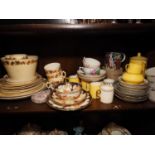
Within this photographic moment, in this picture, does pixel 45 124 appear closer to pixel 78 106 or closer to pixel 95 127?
pixel 95 127

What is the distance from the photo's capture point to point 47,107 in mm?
841

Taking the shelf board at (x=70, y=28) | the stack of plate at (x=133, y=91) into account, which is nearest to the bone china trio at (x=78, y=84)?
the stack of plate at (x=133, y=91)

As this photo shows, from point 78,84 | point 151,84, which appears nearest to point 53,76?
point 78,84

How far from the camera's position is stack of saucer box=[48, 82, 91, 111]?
81 centimetres

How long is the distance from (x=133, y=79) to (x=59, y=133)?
0.45 meters

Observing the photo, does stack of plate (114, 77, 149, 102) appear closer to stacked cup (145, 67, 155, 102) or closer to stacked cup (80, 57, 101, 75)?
stacked cup (145, 67, 155, 102)

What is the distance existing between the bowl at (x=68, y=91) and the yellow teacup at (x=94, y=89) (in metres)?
0.07

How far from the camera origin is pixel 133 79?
2.75ft

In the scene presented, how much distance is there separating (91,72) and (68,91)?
0.16 meters

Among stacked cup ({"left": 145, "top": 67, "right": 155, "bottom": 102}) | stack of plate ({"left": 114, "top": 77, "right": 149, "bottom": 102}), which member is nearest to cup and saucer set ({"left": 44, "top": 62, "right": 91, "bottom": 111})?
stack of plate ({"left": 114, "top": 77, "right": 149, "bottom": 102})

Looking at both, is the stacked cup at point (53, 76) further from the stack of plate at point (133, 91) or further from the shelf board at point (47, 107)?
the stack of plate at point (133, 91)

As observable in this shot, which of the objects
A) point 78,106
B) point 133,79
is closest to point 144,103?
point 133,79

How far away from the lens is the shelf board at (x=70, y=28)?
740 mm

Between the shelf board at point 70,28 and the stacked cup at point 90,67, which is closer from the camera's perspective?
the shelf board at point 70,28
